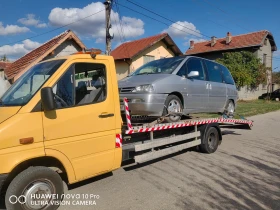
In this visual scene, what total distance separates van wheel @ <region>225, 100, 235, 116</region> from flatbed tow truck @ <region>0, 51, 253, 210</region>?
4340mm

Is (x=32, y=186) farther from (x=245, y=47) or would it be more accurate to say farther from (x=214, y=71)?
(x=245, y=47)

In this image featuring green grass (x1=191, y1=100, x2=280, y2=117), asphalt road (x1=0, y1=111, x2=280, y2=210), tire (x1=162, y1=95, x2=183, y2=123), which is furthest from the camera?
green grass (x1=191, y1=100, x2=280, y2=117)

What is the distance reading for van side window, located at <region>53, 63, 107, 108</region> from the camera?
13.2ft

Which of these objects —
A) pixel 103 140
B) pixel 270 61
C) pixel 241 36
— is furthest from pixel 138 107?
pixel 270 61

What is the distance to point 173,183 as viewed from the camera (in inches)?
197

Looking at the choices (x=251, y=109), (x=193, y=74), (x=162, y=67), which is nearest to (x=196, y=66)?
(x=193, y=74)

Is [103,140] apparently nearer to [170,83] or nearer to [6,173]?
[6,173]

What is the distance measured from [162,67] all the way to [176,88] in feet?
2.63

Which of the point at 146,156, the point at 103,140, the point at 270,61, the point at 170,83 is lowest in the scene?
the point at 146,156

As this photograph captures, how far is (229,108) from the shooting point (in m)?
8.84

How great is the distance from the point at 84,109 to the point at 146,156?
1.76m

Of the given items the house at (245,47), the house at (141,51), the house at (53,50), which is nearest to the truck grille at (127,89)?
the house at (53,50)

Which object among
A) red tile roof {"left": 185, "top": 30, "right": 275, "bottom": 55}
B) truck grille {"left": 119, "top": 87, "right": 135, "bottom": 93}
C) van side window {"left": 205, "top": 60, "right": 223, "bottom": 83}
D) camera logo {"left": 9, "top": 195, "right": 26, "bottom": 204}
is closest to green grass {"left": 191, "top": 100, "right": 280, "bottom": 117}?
van side window {"left": 205, "top": 60, "right": 223, "bottom": 83}

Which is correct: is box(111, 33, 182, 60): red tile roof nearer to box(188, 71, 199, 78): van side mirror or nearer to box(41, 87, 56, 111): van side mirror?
box(188, 71, 199, 78): van side mirror
